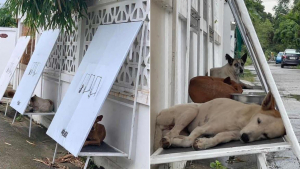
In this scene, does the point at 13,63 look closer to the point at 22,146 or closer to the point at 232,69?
the point at 22,146

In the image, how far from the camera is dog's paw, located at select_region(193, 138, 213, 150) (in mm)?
2536

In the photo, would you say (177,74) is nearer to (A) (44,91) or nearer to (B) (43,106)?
(B) (43,106)

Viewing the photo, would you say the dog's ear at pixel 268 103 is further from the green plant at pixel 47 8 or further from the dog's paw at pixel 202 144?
the green plant at pixel 47 8

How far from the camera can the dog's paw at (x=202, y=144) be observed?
8.32 feet

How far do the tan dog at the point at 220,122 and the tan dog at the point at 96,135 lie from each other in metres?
1.78

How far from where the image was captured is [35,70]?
736cm

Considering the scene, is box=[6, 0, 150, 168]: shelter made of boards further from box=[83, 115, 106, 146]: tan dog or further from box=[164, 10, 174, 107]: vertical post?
box=[164, 10, 174, 107]: vertical post

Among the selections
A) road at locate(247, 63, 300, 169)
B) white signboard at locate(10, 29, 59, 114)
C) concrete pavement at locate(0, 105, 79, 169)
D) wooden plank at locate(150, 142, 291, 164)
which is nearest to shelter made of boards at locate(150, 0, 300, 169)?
wooden plank at locate(150, 142, 291, 164)

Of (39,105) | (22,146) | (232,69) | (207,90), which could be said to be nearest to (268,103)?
(207,90)

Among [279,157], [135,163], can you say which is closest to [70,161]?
[135,163]

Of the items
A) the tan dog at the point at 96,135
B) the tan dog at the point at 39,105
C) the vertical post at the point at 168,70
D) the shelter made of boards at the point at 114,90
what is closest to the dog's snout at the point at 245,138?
the vertical post at the point at 168,70

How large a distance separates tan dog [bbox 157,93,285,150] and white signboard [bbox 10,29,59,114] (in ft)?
14.3

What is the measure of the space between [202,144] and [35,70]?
5407mm

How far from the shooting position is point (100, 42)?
4934mm
